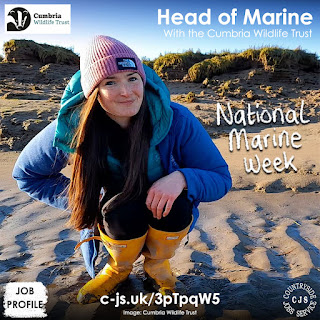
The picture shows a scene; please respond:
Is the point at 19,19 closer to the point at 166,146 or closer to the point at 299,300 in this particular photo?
the point at 166,146

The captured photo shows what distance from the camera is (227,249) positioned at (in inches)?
100.0

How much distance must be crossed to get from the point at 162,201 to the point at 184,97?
7.51 m

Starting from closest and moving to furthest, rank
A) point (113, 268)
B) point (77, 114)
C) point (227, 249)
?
point (77, 114) → point (113, 268) → point (227, 249)

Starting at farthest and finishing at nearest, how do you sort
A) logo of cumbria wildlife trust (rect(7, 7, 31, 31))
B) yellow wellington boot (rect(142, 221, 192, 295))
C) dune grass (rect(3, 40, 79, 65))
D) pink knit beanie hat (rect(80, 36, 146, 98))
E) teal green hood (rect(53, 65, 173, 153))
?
dune grass (rect(3, 40, 79, 65))
logo of cumbria wildlife trust (rect(7, 7, 31, 31))
yellow wellington boot (rect(142, 221, 192, 295))
teal green hood (rect(53, 65, 173, 153))
pink knit beanie hat (rect(80, 36, 146, 98))

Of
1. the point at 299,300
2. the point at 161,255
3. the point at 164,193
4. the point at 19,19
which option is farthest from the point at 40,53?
the point at 299,300

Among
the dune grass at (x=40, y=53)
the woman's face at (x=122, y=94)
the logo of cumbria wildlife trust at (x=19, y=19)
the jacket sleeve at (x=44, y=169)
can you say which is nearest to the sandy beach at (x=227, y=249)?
the jacket sleeve at (x=44, y=169)

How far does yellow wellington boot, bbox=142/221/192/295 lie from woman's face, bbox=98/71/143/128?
55 cm

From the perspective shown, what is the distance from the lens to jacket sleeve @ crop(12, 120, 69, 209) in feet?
6.27

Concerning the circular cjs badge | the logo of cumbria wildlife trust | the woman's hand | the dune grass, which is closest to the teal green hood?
the woman's hand

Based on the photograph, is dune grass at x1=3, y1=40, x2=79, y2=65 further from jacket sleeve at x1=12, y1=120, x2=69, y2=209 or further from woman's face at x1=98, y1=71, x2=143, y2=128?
woman's face at x1=98, y1=71, x2=143, y2=128

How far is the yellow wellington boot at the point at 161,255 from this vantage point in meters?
1.93

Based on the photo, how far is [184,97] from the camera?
911 centimetres

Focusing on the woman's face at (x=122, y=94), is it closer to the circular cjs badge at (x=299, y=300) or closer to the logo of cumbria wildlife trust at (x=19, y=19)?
the logo of cumbria wildlife trust at (x=19, y=19)

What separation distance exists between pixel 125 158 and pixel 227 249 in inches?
40.0
